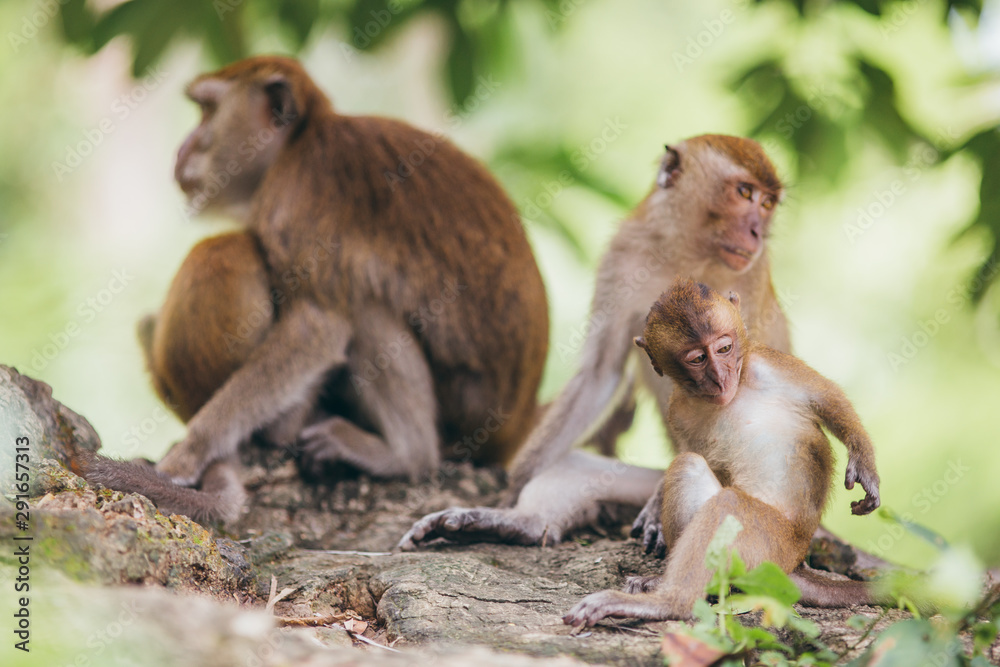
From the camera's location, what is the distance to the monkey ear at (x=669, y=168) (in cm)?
461

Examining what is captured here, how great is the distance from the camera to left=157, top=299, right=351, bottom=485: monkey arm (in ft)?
14.6

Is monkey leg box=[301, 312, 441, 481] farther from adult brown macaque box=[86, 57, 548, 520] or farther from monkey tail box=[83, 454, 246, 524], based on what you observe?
monkey tail box=[83, 454, 246, 524]

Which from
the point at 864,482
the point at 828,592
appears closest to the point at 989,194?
the point at 864,482

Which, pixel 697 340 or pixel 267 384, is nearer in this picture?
pixel 697 340

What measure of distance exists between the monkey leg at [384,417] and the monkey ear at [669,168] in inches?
63.3

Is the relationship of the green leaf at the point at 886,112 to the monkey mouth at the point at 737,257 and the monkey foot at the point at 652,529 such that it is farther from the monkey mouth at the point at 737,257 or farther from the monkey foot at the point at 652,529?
the monkey foot at the point at 652,529

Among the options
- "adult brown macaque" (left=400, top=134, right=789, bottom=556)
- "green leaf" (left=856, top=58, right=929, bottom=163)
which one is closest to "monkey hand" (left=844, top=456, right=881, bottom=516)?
"adult brown macaque" (left=400, top=134, right=789, bottom=556)

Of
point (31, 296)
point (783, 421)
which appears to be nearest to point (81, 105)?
point (31, 296)

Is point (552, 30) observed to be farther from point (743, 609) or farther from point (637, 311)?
point (743, 609)

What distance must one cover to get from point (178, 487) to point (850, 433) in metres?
2.84

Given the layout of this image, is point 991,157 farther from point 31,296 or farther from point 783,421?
point 31,296

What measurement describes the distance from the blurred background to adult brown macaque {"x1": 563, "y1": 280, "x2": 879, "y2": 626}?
387 mm

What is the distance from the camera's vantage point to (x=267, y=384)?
4648 millimetres

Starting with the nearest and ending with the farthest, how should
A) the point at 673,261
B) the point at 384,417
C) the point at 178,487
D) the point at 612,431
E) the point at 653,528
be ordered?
the point at 653,528 < the point at 178,487 < the point at 673,261 < the point at 384,417 < the point at 612,431
